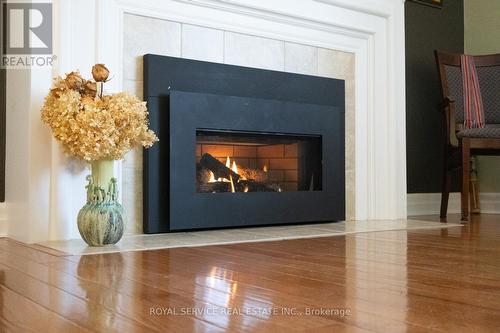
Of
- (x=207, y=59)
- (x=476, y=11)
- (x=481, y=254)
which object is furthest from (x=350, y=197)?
(x=476, y=11)

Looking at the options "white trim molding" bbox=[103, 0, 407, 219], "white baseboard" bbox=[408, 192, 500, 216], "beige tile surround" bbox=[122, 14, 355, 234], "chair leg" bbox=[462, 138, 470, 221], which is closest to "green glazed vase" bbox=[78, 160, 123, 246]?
"beige tile surround" bbox=[122, 14, 355, 234]

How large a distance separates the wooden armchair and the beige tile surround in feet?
2.01

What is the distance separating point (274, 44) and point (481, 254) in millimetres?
1686

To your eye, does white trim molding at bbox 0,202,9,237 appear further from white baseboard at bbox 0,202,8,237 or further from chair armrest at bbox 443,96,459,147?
chair armrest at bbox 443,96,459,147

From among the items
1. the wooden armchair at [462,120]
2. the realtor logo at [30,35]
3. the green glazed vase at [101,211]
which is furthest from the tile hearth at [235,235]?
the realtor logo at [30,35]

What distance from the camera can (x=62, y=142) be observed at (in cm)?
211

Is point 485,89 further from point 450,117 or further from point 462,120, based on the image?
point 450,117

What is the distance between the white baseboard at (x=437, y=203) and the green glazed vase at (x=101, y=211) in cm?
235

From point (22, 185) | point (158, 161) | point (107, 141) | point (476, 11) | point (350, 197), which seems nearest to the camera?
point (107, 141)

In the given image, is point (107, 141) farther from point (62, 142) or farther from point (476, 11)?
point (476, 11)

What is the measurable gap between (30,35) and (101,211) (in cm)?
85

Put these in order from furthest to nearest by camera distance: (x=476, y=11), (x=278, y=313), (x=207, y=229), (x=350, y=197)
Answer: (x=476, y=11) < (x=350, y=197) < (x=207, y=229) < (x=278, y=313)

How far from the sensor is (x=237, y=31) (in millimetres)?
2924

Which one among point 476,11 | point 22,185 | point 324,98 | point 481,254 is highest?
point 476,11
